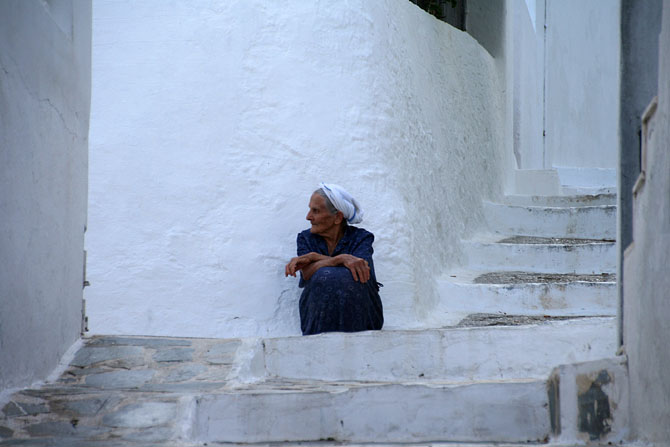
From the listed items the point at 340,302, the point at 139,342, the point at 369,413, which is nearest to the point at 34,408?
the point at 139,342

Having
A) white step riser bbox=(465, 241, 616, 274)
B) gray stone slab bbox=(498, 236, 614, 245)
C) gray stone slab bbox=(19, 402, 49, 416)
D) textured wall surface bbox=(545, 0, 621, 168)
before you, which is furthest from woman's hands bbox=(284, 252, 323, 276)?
textured wall surface bbox=(545, 0, 621, 168)

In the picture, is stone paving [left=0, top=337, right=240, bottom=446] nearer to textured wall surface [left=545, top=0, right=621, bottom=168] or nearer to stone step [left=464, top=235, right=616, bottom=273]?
stone step [left=464, top=235, right=616, bottom=273]

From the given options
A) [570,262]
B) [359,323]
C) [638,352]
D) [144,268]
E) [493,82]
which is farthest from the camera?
[493,82]

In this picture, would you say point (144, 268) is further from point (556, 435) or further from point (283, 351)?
point (556, 435)

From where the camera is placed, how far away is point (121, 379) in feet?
12.2

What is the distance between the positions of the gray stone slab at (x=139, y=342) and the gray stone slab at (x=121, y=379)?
0.34 metres

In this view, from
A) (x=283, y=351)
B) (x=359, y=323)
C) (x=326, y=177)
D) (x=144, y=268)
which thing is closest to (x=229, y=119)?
(x=326, y=177)

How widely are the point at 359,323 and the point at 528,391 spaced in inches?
71.9

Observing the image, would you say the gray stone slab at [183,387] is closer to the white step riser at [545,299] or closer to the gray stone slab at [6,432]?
the gray stone slab at [6,432]

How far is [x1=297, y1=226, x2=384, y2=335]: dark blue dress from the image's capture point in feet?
15.6

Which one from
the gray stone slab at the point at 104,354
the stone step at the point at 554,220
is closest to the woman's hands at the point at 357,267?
the gray stone slab at the point at 104,354

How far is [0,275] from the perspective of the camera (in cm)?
303

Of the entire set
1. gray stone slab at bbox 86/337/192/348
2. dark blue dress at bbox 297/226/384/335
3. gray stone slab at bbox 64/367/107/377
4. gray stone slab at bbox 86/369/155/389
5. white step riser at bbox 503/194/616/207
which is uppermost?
white step riser at bbox 503/194/616/207

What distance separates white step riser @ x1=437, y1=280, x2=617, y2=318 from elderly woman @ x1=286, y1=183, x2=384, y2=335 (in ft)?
3.32
